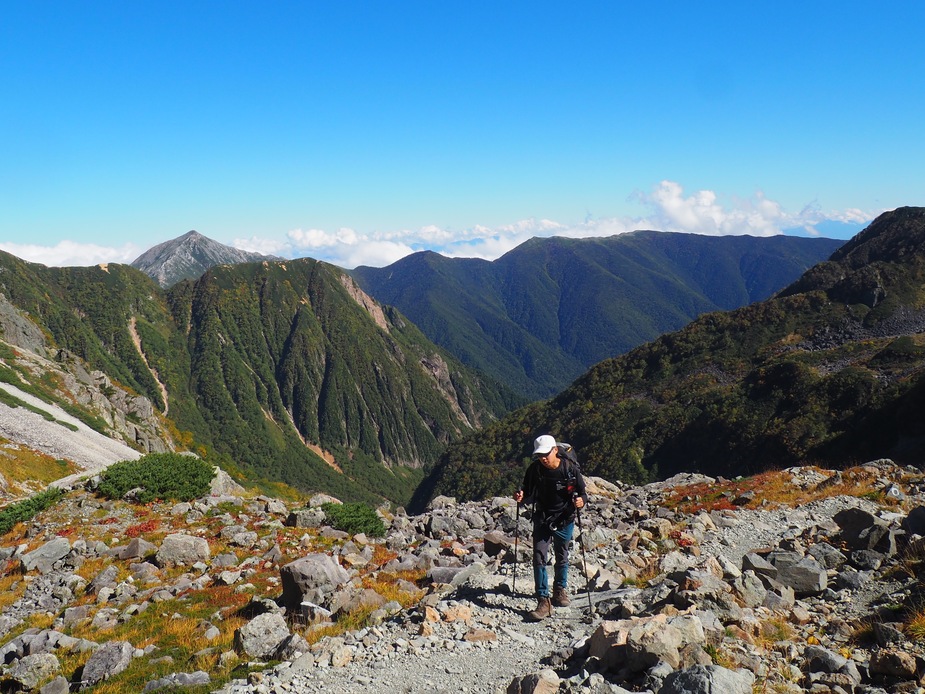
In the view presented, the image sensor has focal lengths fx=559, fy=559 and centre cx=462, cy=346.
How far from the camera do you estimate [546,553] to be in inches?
443

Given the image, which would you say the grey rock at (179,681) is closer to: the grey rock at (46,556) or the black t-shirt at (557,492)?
the black t-shirt at (557,492)

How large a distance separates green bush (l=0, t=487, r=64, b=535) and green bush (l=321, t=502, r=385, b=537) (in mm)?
13045

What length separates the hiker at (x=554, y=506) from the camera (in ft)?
36.5

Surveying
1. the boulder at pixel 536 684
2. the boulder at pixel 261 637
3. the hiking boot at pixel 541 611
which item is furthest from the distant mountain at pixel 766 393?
the boulder at pixel 261 637

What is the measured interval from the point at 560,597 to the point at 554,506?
184 centimetres

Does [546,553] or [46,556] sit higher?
[546,553]

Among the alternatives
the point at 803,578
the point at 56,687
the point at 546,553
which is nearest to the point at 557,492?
the point at 546,553

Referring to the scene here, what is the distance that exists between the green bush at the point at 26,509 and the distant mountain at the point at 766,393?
6064 centimetres

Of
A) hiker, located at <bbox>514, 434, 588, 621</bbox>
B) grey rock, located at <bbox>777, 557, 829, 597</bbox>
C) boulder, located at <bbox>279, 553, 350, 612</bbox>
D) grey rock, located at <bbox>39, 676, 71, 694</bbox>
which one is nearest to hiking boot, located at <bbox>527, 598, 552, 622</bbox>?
hiker, located at <bbox>514, 434, 588, 621</bbox>

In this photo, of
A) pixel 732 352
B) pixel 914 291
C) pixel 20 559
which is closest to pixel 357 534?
pixel 20 559

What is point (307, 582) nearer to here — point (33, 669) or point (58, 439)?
point (33, 669)

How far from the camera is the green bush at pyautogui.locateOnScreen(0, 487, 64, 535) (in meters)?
23.6

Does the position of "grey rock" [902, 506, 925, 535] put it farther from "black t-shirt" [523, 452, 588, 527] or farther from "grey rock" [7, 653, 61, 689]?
"grey rock" [7, 653, 61, 689]

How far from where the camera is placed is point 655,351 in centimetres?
12888
